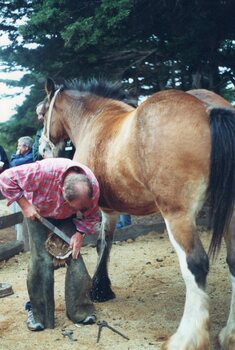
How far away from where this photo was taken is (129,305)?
14.5 ft

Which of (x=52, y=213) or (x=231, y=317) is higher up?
(x=52, y=213)

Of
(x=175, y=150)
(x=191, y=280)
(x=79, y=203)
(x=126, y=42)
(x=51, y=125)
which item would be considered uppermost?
(x=126, y=42)

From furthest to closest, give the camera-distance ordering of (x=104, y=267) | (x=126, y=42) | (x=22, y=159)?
(x=126, y=42) < (x=22, y=159) < (x=104, y=267)

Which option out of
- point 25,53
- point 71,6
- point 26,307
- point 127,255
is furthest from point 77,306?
point 25,53

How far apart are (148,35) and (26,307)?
4.57 metres

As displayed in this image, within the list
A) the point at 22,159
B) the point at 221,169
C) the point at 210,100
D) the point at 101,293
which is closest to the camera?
the point at 221,169

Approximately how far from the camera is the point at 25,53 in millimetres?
7512

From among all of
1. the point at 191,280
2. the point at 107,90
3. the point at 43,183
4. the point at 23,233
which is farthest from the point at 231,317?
the point at 23,233

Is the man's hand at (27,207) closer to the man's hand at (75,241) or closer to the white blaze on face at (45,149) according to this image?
the man's hand at (75,241)

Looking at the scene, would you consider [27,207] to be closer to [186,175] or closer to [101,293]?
[186,175]

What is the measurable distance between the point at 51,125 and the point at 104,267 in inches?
70.3

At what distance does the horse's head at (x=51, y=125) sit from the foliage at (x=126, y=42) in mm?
923

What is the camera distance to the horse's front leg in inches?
182

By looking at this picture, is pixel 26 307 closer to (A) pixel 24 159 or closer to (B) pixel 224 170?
(B) pixel 224 170
